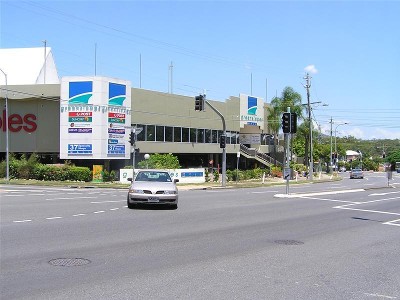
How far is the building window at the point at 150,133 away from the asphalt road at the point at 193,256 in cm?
3057

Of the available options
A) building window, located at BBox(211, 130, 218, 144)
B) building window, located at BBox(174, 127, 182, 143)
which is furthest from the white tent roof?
building window, located at BBox(211, 130, 218, 144)

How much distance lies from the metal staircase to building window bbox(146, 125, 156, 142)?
16.6m

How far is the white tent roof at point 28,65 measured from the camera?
5319 centimetres

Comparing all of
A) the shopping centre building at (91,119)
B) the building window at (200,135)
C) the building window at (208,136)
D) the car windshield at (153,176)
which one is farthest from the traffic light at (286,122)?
the building window at (208,136)

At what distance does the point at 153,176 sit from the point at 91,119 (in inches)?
918

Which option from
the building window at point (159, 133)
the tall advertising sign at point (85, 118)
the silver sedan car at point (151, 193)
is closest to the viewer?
the silver sedan car at point (151, 193)

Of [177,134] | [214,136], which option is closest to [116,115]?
[177,134]

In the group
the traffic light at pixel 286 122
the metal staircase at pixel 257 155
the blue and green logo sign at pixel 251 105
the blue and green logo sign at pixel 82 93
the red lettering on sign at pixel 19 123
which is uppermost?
the blue and green logo sign at pixel 251 105

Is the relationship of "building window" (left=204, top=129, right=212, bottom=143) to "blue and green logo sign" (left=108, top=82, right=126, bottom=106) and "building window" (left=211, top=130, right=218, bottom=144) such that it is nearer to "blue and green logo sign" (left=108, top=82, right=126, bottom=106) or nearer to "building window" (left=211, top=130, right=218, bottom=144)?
"building window" (left=211, top=130, right=218, bottom=144)

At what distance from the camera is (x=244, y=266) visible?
28.1 ft

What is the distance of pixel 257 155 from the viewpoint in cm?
6384

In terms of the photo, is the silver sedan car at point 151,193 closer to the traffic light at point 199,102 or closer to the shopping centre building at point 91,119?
the traffic light at point 199,102

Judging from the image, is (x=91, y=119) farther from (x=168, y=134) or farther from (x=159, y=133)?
(x=168, y=134)

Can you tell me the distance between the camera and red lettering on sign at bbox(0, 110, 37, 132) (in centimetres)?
4428
